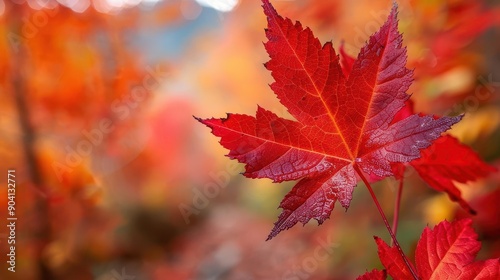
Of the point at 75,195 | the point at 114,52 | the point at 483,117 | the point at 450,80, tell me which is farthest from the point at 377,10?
the point at 75,195

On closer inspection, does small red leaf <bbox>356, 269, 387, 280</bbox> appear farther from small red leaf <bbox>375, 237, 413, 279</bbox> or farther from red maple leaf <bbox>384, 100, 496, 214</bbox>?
red maple leaf <bbox>384, 100, 496, 214</bbox>

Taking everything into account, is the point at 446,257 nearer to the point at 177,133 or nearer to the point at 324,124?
the point at 324,124

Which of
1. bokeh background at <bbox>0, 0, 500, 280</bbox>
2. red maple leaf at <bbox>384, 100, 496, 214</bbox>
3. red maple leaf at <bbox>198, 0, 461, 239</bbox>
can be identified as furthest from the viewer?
bokeh background at <bbox>0, 0, 500, 280</bbox>

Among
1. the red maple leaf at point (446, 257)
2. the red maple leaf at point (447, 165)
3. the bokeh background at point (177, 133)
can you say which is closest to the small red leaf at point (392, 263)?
the red maple leaf at point (446, 257)

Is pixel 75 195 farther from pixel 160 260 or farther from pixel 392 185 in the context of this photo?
pixel 392 185

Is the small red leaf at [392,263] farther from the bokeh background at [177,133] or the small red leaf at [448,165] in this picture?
the bokeh background at [177,133]

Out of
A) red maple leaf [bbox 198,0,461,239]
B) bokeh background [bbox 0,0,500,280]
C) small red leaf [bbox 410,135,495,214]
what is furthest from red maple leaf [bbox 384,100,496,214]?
bokeh background [bbox 0,0,500,280]
